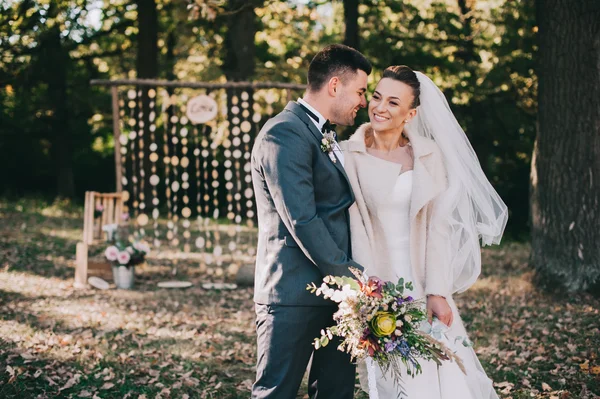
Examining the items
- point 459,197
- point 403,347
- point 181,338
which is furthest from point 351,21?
point 403,347

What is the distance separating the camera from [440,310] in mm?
3512

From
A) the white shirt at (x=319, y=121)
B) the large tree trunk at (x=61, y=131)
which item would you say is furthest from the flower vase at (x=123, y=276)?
the large tree trunk at (x=61, y=131)

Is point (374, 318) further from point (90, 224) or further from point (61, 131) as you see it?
point (61, 131)

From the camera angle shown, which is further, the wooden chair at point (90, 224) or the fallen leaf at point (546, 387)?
the wooden chair at point (90, 224)

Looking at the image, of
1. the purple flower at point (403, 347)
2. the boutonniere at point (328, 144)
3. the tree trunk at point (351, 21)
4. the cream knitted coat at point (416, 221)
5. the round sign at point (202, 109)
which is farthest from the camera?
the tree trunk at point (351, 21)

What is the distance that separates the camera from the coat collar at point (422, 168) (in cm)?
351

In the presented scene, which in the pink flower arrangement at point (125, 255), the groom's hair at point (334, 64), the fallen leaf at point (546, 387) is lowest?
the fallen leaf at point (546, 387)

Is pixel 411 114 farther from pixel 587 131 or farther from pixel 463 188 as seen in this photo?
pixel 587 131

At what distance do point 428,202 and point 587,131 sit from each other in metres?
4.13

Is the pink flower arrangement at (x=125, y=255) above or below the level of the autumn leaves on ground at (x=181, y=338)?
above

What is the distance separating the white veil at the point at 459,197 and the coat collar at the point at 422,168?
7 cm

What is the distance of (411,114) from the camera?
371cm

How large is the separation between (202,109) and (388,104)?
6.11m

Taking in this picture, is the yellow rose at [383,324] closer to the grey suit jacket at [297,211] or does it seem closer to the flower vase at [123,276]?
the grey suit jacket at [297,211]
